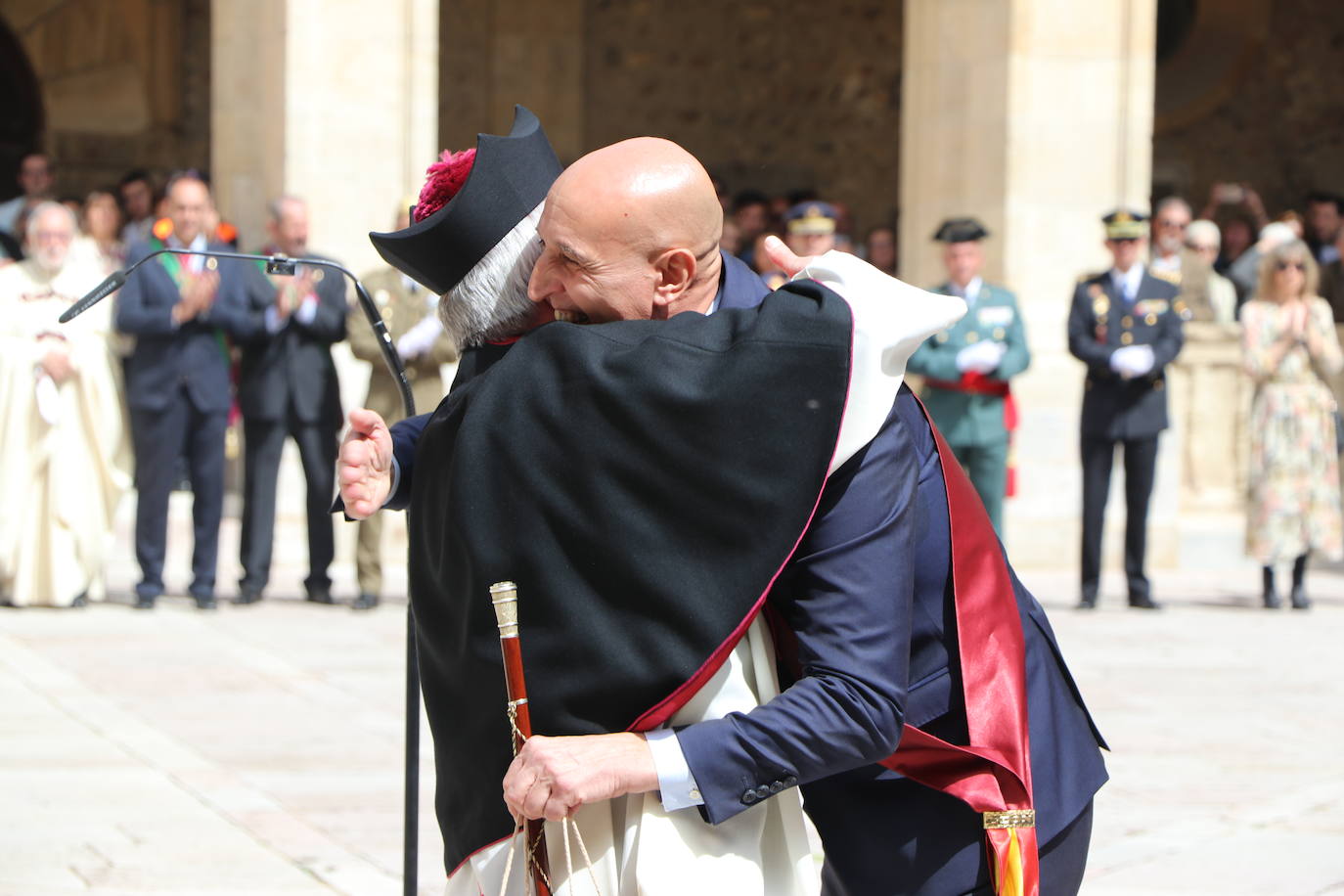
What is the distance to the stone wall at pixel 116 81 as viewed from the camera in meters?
15.7

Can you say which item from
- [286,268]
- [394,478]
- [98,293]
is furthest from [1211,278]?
[394,478]

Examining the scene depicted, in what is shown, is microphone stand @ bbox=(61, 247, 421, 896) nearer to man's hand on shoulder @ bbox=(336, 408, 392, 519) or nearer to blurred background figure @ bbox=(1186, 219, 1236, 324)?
man's hand on shoulder @ bbox=(336, 408, 392, 519)

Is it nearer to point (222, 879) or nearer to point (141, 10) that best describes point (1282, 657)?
point (222, 879)

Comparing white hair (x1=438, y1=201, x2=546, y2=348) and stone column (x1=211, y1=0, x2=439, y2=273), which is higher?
stone column (x1=211, y1=0, x2=439, y2=273)

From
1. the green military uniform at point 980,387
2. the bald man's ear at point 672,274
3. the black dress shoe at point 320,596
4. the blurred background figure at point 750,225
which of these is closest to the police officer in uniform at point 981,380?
the green military uniform at point 980,387

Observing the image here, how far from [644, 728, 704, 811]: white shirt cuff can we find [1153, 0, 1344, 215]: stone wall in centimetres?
1596

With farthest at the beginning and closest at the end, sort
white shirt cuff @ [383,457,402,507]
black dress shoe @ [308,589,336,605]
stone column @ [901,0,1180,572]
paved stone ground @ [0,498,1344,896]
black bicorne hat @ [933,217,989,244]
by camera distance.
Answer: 1. stone column @ [901,0,1180,572]
2. black bicorne hat @ [933,217,989,244]
3. black dress shoe @ [308,589,336,605]
4. paved stone ground @ [0,498,1344,896]
5. white shirt cuff @ [383,457,402,507]

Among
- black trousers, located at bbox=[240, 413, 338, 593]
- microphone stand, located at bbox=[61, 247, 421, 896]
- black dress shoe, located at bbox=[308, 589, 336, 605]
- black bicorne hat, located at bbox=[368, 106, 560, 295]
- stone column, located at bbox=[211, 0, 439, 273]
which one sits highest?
stone column, located at bbox=[211, 0, 439, 273]

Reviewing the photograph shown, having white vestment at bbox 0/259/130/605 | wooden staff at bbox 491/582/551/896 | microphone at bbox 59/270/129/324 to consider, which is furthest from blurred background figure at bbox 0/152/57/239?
wooden staff at bbox 491/582/551/896

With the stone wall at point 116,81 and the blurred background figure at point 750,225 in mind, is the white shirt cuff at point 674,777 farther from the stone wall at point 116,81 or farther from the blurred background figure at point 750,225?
the stone wall at point 116,81

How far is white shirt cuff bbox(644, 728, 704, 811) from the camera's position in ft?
6.28

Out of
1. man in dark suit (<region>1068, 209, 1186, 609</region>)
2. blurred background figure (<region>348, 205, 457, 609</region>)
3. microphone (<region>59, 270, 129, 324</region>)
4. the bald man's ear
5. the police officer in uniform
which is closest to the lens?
the bald man's ear

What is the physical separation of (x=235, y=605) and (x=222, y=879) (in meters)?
4.20

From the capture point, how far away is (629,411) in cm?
190
